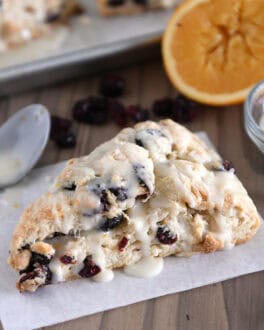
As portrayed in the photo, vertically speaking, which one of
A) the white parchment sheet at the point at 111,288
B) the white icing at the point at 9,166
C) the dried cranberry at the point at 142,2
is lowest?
the white parchment sheet at the point at 111,288

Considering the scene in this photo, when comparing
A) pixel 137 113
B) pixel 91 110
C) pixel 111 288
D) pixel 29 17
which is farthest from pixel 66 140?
pixel 29 17

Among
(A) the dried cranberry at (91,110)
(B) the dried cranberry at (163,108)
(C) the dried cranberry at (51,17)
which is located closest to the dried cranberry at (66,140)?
(A) the dried cranberry at (91,110)

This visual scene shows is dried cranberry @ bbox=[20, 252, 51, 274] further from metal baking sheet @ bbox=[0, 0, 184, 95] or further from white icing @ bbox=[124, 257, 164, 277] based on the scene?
metal baking sheet @ bbox=[0, 0, 184, 95]

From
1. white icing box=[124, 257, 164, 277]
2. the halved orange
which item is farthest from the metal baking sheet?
white icing box=[124, 257, 164, 277]

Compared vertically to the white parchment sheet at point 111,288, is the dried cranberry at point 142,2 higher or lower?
higher

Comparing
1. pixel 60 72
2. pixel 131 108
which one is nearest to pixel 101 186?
pixel 131 108

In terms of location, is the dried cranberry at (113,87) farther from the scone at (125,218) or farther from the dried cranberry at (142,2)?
the scone at (125,218)

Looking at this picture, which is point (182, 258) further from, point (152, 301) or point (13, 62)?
point (13, 62)
